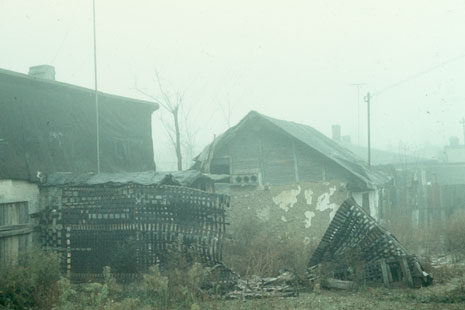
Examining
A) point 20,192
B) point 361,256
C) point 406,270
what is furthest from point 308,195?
point 20,192

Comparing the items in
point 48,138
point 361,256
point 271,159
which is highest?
point 48,138

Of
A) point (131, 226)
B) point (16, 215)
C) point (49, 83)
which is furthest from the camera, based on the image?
point (49, 83)

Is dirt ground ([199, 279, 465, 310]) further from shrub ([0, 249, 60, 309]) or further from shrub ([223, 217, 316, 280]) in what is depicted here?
shrub ([0, 249, 60, 309])

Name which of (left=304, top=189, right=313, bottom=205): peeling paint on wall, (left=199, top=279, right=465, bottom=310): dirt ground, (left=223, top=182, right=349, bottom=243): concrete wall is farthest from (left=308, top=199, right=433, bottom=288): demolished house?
(left=304, top=189, right=313, bottom=205): peeling paint on wall

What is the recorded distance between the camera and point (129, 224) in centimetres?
1107

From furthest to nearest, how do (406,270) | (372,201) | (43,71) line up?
(372,201), (43,71), (406,270)

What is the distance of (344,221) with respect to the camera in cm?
1122

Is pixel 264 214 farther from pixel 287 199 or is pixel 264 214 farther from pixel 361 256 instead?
pixel 361 256

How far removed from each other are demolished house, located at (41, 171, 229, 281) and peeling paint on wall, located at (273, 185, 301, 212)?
5316 millimetres

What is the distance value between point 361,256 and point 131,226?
5.46 meters

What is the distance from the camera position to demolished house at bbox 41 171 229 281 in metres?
10.8

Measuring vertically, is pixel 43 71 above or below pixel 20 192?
above

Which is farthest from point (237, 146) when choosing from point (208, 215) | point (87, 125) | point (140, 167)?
point (208, 215)

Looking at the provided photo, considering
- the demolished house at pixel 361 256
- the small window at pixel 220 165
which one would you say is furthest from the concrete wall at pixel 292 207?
the demolished house at pixel 361 256
